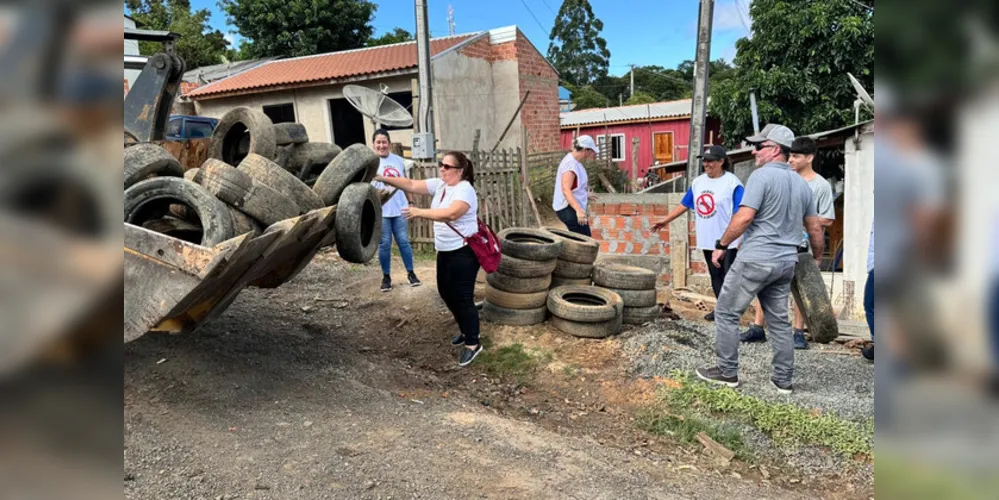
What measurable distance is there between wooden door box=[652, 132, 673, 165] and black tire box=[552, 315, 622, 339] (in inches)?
948

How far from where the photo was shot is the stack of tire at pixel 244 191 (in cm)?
365

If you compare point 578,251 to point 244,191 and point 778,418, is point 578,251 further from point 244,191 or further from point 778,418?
point 244,191

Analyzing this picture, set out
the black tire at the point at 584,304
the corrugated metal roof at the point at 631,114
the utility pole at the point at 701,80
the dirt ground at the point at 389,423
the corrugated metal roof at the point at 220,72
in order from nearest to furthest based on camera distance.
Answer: the dirt ground at the point at 389,423
the black tire at the point at 584,304
the utility pole at the point at 701,80
the corrugated metal roof at the point at 220,72
the corrugated metal roof at the point at 631,114

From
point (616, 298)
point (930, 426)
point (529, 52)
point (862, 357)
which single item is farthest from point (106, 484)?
point (529, 52)

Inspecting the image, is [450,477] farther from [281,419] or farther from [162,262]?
[162,262]

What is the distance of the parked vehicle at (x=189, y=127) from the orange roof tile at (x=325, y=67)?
18.4 feet

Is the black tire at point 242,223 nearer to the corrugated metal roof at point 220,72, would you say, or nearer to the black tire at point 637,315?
the black tire at point 637,315

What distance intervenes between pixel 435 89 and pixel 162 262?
1497 centimetres

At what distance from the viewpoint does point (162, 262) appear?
3031mm

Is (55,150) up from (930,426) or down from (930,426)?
up

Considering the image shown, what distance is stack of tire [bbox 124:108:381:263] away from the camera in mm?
3654

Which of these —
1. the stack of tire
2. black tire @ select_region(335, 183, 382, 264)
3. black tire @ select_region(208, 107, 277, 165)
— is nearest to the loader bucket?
the stack of tire

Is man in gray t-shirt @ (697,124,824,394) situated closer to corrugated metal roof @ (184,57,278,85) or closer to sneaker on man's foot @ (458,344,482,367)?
sneaker on man's foot @ (458,344,482,367)

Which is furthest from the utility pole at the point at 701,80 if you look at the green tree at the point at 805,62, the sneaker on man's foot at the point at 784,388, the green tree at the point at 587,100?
the green tree at the point at 587,100
